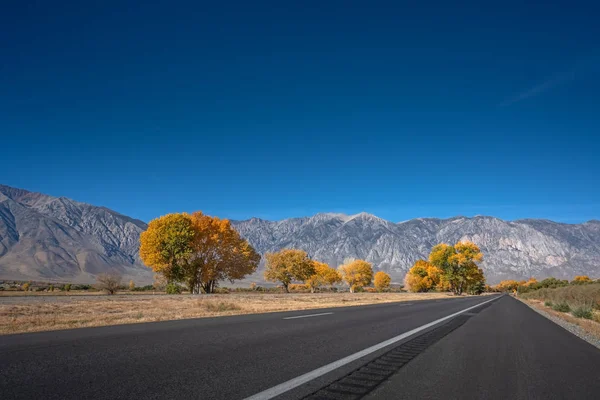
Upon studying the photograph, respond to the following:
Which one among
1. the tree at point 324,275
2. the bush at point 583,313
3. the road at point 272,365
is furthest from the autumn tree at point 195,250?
the tree at point 324,275

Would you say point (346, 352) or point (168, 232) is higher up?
point (168, 232)

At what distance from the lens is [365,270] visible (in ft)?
359

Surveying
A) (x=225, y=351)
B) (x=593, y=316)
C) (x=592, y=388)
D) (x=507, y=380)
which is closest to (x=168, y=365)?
(x=225, y=351)

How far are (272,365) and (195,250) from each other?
49.0 metres

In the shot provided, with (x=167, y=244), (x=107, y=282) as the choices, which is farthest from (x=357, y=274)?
(x=107, y=282)

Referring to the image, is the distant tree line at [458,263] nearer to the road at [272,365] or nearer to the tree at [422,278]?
the tree at [422,278]

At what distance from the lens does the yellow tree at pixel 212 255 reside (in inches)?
2093

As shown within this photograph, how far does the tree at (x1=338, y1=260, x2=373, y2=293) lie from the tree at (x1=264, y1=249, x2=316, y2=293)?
105ft

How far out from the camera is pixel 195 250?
173 feet

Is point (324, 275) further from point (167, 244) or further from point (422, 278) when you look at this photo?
point (167, 244)

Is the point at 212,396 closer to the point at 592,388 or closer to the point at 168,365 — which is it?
the point at 168,365

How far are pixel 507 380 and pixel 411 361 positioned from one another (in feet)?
5.12

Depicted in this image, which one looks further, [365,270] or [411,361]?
[365,270]

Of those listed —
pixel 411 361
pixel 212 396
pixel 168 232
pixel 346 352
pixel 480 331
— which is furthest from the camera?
pixel 168 232
